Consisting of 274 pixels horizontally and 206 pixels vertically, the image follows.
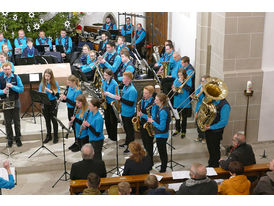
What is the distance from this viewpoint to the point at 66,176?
7609 millimetres

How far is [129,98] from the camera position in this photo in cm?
764

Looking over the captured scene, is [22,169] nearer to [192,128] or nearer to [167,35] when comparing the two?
[192,128]

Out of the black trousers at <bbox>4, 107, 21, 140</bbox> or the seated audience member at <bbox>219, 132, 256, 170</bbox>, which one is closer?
the seated audience member at <bbox>219, 132, 256, 170</bbox>

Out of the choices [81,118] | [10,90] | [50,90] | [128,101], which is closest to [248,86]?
[128,101]

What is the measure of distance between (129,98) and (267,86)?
Answer: 3074 mm

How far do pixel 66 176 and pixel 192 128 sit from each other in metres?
3.29

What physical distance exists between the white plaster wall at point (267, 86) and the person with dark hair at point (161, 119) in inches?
111

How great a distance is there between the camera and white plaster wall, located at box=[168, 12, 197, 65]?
32.7ft

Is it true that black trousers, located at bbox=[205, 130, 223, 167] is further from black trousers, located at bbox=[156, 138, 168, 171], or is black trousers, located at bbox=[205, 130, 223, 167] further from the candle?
the candle

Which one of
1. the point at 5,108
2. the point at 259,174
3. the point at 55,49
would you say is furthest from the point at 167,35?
the point at 259,174

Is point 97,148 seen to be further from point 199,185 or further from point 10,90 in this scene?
point 199,185

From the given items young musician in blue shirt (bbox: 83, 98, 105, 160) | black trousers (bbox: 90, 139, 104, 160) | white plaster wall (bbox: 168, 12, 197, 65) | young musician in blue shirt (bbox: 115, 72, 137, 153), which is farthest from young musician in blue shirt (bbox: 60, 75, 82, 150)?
white plaster wall (bbox: 168, 12, 197, 65)

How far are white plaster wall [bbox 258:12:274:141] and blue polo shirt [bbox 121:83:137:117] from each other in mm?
2877

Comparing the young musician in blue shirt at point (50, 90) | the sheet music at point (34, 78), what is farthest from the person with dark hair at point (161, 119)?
the sheet music at point (34, 78)
